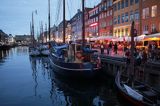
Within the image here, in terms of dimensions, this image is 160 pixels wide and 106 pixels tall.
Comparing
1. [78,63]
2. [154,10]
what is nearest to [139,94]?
[78,63]

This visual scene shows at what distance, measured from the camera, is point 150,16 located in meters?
52.4

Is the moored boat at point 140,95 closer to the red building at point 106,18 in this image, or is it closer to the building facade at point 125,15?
the building facade at point 125,15

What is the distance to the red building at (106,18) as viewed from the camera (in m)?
76.9

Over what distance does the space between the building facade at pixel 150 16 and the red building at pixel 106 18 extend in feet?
69.0

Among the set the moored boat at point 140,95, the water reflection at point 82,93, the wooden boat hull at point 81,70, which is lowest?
the water reflection at point 82,93

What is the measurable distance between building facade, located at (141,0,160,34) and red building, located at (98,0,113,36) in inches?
828

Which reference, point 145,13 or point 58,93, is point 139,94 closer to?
point 58,93

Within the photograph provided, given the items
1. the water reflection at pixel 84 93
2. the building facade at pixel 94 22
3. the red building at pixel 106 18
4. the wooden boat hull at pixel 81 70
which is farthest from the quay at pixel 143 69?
the building facade at pixel 94 22

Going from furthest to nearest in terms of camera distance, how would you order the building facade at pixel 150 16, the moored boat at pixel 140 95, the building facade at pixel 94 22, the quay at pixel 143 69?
the building facade at pixel 94 22, the building facade at pixel 150 16, the quay at pixel 143 69, the moored boat at pixel 140 95

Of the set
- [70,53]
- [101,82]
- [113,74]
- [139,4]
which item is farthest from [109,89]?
[139,4]

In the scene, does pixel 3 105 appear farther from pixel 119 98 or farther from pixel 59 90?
pixel 119 98

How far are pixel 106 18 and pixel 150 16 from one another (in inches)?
1168

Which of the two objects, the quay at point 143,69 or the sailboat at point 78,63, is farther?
the sailboat at point 78,63

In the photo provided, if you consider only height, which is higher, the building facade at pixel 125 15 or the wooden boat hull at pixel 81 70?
the building facade at pixel 125 15
